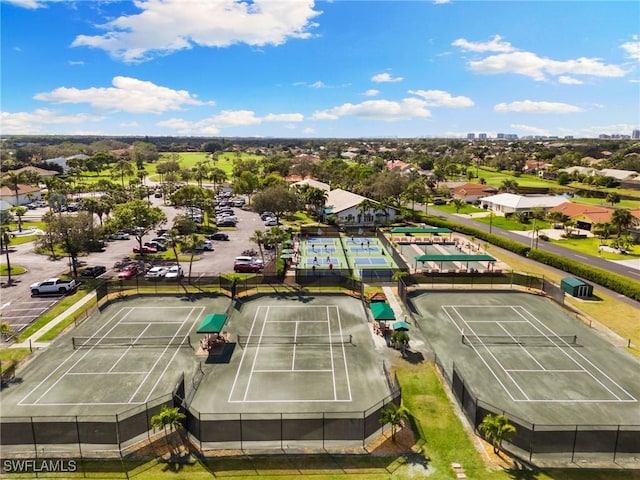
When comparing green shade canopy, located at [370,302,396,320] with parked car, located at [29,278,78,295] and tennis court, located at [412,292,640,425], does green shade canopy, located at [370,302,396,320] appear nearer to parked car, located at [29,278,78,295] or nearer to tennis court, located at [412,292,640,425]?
tennis court, located at [412,292,640,425]

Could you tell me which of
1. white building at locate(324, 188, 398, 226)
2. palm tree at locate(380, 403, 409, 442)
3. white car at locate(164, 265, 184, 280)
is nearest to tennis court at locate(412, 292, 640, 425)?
palm tree at locate(380, 403, 409, 442)

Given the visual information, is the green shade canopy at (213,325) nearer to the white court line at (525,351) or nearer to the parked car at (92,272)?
the white court line at (525,351)

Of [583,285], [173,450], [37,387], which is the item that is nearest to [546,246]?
[583,285]

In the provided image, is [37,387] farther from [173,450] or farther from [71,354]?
[173,450]

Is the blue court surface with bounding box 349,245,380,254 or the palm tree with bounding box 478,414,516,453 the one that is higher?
the palm tree with bounding box 478,414,516,453

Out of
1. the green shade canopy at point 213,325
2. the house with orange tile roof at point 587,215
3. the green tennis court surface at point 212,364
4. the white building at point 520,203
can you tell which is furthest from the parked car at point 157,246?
the white building at point 520,203
